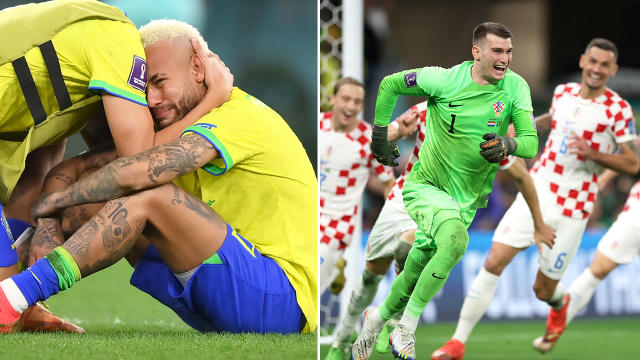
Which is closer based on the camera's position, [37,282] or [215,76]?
[37,282]

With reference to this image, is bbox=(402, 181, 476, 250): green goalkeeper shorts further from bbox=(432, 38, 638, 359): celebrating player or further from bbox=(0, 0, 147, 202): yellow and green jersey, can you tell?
bbox=(432, 38, 638, 359): celebrating player

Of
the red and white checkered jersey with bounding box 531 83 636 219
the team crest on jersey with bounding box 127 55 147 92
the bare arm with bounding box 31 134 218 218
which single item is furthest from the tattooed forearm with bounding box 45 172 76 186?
the red and white checkered jersey with bounding box 531 83 636 219

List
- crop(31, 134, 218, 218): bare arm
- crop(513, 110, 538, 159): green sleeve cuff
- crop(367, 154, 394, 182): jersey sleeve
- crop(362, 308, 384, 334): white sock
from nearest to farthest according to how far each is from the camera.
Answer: crop(513, 110, 538, 159): green sleeve cuff
crop(31, 134, 218, 218): bare arm
crop(362, 308, 384, 334): white sock
crop(367, 154, 394, 182): jersey sleeve

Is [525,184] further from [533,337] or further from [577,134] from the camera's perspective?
[533,337]

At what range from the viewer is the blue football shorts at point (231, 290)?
368 cm

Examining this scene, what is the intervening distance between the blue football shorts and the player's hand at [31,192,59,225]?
48 cm

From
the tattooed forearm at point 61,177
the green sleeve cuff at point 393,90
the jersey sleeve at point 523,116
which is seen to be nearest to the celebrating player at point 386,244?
the green sleeve cuff at point 393,90

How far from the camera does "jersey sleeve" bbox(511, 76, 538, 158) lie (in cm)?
329

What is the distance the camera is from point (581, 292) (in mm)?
6504

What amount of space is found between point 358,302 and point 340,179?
155 centimetres

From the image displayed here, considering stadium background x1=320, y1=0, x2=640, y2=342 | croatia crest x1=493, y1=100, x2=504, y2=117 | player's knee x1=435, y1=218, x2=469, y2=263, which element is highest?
croatia crest x1=493, y1=100, x2=504, y2=117

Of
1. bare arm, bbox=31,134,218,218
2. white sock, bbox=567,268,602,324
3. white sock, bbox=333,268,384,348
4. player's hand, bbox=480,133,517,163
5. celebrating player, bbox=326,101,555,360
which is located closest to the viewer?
player's hand, bbox=480,133,517,163

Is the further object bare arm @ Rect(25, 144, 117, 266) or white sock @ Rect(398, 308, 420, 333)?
bare arm @ Rect(25, 144, 117, 266)

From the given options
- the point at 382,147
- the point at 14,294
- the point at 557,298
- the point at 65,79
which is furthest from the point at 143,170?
the point at 557,298
